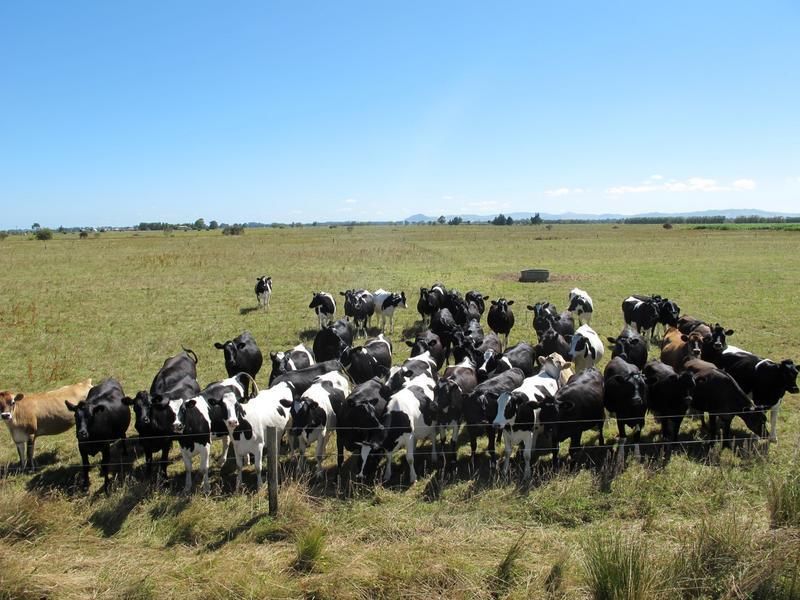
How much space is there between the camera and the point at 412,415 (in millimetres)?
8586

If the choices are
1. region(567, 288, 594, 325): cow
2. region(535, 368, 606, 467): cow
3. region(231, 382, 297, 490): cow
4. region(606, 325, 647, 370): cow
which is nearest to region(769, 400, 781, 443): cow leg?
region(535, 368, 606, 467): cow

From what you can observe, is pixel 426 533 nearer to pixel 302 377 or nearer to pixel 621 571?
pixel 621 571

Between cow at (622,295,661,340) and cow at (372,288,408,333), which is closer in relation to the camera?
cow at (622,295,661,340)

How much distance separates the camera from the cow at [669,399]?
349 inches

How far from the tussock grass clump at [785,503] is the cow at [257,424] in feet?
19.8

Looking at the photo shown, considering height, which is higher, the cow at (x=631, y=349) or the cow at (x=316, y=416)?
the cow at (x=631, y=349)

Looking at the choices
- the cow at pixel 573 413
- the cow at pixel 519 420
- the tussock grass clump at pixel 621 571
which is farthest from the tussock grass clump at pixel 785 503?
the cow at pixel 519 420

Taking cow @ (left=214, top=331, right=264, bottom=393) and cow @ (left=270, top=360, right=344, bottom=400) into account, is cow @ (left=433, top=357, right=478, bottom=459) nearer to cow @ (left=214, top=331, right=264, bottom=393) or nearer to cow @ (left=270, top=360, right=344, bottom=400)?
cow @ (left=270, top=360, right=344, bottom=400)

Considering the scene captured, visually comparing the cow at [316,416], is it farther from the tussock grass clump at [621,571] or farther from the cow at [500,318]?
the cow at [500,318]

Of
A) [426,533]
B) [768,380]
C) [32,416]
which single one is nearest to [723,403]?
[768,380]

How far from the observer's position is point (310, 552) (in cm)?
594

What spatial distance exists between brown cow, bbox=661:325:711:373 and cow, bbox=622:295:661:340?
3263 mm

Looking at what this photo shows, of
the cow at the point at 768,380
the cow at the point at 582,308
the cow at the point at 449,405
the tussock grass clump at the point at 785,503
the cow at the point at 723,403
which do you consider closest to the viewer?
the tussock grass clump at the point at 785,503

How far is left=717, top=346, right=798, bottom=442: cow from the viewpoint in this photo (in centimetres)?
931
